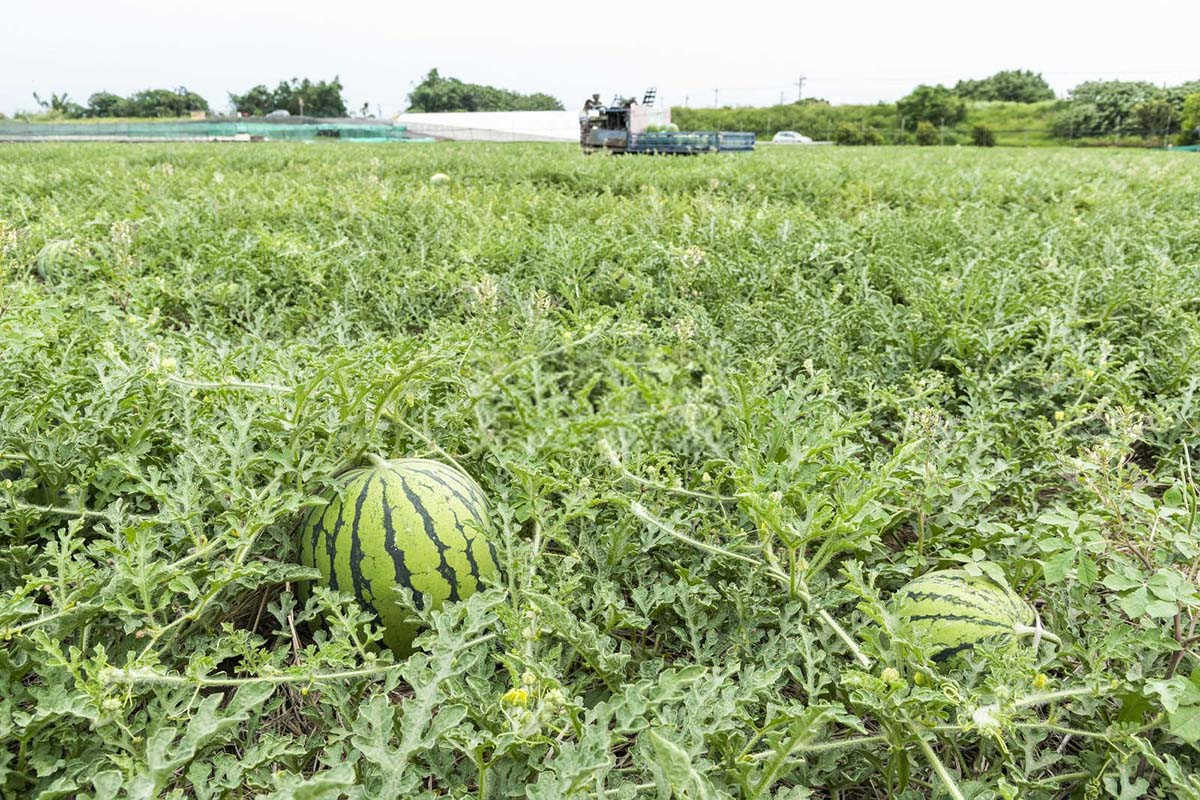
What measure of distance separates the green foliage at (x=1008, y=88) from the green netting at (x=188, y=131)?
50.7m

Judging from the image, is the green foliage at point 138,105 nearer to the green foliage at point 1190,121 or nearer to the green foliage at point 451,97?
the green foliage at point 451,97

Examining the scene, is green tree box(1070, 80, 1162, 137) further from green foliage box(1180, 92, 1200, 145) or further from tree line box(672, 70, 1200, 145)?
green foliage box(1180, 92, 1200, 145)

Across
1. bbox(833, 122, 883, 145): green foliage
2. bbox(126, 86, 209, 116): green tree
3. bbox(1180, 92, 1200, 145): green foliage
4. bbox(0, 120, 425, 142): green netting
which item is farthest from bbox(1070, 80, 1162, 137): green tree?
bbox(126, 86, 209, 116): green tree

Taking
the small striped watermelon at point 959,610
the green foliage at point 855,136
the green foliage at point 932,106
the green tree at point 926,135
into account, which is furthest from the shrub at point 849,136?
the small striped watermelon at point 959,610

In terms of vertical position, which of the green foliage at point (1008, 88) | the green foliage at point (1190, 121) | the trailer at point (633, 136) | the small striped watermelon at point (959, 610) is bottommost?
the small striped watermelon at point (959, 610)

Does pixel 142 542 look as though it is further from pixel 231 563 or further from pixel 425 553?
pixel 425 553

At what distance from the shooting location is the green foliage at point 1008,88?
67062 millimetres

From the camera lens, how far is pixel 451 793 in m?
1.37

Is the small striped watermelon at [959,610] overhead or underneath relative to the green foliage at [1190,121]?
underneath

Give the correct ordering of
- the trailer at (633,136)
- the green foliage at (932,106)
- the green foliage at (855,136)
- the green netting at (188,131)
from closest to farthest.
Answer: the trailer at (633,136), the green netting at (188,131), the green foliage at (855,136), the green foliage at (932,106)

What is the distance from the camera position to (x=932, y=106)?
2012 inches

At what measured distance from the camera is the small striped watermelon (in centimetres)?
167

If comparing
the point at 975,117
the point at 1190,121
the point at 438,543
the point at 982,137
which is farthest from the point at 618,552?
the point at 975,117

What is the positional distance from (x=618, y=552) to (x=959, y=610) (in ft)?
2.67
